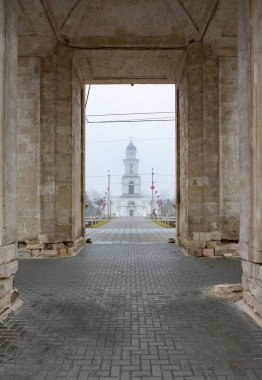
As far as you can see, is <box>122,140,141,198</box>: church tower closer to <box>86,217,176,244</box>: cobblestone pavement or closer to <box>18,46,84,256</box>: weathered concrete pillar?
<box>86,217,176,244</box>: cobblestone pavement

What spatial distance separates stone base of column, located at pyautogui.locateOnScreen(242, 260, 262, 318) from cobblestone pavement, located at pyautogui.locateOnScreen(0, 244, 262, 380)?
0.83 ft

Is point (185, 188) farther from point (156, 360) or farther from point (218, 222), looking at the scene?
point (156, 360)

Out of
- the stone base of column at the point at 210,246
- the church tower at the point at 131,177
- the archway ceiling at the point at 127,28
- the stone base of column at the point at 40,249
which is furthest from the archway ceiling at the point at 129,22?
the church tower at the point at 131,177

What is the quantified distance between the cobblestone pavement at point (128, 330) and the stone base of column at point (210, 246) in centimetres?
262

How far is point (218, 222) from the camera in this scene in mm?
11352

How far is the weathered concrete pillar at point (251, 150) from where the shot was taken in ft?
17.4

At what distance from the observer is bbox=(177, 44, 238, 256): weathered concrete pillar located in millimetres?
11320

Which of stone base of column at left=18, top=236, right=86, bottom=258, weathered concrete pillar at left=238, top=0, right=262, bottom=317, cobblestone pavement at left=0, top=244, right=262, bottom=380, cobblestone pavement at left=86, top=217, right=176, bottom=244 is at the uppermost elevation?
weathered concrete pillar at left=238, top=0, right=262, bottom=317

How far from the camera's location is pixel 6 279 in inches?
214

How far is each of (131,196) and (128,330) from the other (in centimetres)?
Result: 9002

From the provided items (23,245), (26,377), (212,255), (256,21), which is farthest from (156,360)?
(23,245)

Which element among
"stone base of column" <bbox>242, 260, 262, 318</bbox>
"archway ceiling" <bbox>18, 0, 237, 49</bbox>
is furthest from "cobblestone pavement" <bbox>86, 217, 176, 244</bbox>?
"stone base of column" <bbox>242, 260, 262, 318</bbox>

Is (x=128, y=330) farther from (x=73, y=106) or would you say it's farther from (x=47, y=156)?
(x=73, y=106)

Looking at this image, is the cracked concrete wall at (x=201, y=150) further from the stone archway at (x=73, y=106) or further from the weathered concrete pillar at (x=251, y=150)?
the weathered concrete pillar at (x=251, y=150)
